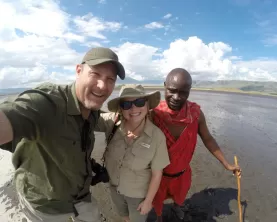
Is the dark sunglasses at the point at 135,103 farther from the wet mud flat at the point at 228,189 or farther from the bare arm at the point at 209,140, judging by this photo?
the wet mud flat at the point at 228,189

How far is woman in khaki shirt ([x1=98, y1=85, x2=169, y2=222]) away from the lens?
2400 mm

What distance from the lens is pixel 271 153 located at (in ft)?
24.6

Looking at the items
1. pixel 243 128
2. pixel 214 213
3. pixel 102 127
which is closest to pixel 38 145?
pixel 102 127

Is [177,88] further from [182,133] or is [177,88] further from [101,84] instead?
[101,84]

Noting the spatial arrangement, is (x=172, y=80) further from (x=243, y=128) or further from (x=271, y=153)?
(x=243, y=128)

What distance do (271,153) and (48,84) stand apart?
8.48 metres

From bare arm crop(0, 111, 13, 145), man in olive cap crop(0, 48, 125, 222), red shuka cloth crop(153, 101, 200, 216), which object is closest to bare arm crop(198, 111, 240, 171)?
red shuka cloth crop(153, 101, 200, 216)

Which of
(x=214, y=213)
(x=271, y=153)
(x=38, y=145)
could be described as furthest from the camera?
(x=271, y=153)

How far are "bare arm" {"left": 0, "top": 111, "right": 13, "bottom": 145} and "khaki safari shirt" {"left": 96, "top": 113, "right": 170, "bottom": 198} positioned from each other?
139cm

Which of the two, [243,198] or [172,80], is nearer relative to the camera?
[172,80]

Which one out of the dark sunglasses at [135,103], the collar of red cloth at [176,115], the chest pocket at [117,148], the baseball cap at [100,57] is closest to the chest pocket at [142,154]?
the chest pocket at [117,148]

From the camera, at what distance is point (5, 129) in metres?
1.26

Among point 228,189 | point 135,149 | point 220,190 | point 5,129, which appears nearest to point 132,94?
point 135,149

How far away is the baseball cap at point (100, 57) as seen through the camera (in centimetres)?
183
